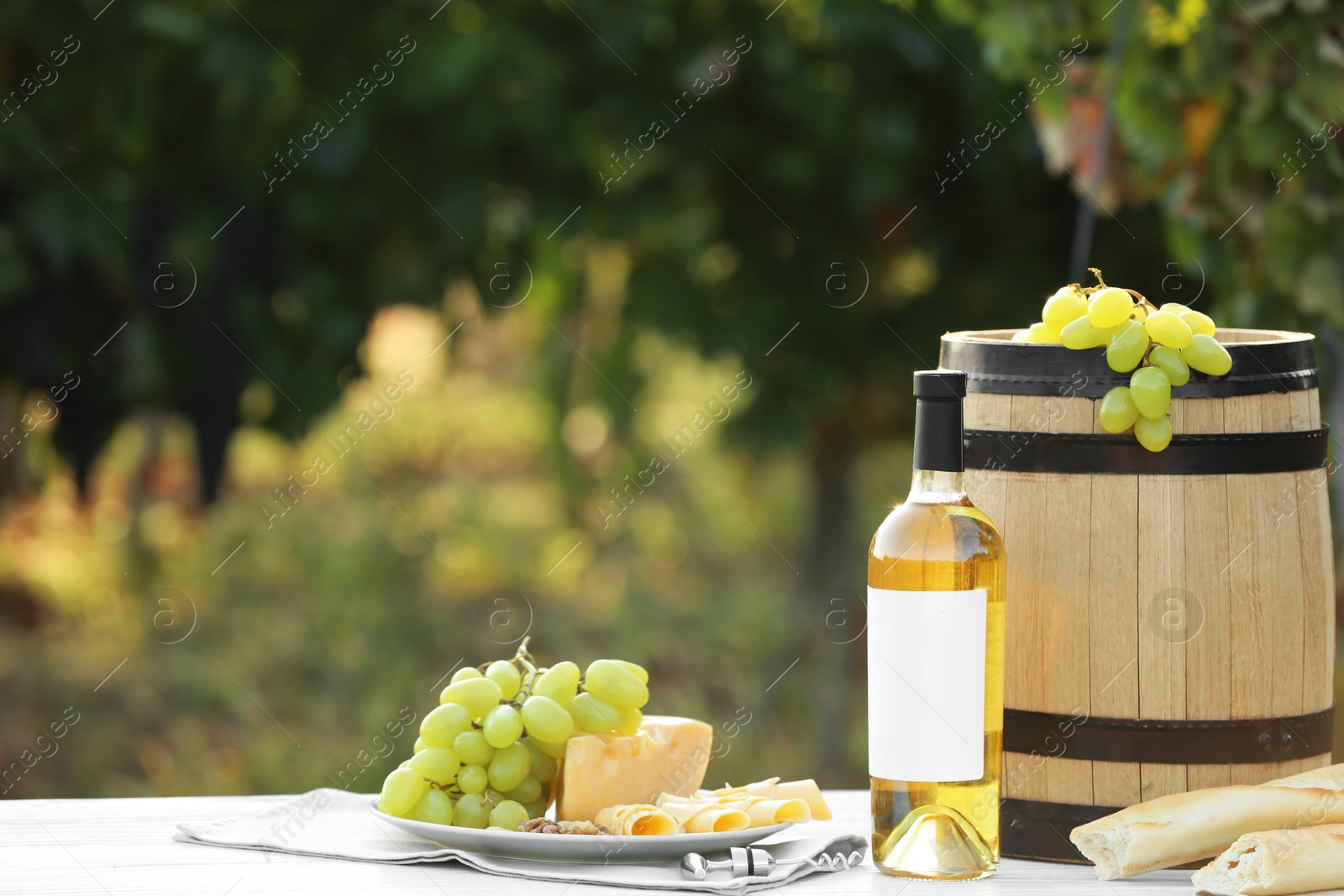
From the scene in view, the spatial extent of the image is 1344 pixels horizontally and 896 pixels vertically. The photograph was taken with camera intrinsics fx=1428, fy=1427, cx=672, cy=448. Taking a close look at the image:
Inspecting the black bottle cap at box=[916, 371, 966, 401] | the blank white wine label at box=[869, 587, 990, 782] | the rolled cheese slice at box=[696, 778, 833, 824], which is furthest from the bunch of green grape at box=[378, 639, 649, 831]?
the black bottle cap at box=[916, 371, 966, 401]

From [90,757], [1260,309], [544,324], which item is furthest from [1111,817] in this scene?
[90,757]

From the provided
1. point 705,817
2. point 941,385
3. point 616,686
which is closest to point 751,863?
point 705,817

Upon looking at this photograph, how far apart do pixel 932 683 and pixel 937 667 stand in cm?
1

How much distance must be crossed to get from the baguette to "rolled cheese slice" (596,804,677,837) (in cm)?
32

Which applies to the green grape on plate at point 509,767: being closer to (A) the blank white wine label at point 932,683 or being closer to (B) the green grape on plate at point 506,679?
(B) the green grape on plate at point 506,679

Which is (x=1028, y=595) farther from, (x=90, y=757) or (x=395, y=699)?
(x=90, y=757)

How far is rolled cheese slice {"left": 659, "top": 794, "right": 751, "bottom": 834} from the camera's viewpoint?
3.80ft

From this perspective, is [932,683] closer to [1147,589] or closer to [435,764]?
[1147,589]

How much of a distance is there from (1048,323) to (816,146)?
189 centimetres

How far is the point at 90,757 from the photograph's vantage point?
15.1 ft

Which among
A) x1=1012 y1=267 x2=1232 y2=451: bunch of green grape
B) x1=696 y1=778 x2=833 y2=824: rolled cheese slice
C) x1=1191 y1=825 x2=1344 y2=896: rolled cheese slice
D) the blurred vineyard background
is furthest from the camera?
the blurred vineyard background

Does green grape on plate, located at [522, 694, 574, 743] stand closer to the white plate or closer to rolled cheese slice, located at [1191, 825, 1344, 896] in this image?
the white plate

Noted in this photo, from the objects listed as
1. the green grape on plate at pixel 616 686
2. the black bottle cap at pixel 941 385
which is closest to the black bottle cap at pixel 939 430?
the black bottle cap at pixel 941 385

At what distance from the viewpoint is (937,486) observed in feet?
3.63
